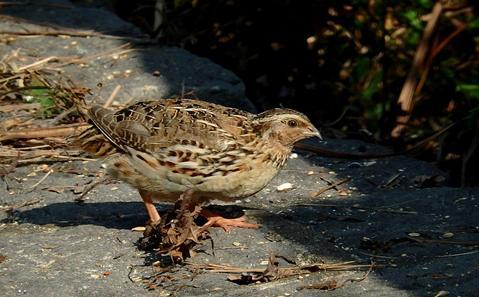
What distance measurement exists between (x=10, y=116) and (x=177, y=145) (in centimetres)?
267

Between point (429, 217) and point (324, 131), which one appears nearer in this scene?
point (429, 217)

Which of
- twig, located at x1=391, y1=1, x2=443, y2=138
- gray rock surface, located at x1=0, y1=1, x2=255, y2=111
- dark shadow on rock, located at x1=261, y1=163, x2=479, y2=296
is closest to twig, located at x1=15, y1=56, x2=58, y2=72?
gray rock surface, located at x1=0, y1=1, x2=255, y2=111

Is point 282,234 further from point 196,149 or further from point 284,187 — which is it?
point 284,187

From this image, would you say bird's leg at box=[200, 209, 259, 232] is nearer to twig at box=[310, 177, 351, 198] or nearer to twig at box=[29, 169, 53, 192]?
twig at box=[310, 177, 351, 198]

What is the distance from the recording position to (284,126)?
22.6 ft

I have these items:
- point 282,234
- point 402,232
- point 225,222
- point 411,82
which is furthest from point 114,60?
point 402,232

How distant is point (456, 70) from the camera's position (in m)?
10.4

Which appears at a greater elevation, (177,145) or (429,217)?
(177,145)

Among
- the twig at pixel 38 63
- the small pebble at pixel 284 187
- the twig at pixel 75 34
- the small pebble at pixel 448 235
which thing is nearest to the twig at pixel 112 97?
the twig at pixel 38 63

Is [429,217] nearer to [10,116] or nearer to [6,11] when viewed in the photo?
[10,116]

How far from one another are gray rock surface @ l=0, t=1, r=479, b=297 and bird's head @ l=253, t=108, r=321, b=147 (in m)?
0.53

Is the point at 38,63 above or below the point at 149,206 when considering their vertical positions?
above

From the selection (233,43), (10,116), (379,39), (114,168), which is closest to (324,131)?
(379,39)

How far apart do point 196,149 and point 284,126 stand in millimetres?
635
